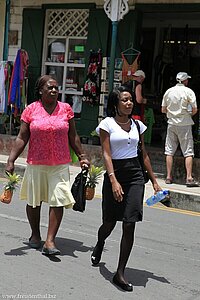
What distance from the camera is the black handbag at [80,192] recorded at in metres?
5.16

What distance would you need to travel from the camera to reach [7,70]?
38.8 ft

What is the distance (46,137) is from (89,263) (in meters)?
1.31

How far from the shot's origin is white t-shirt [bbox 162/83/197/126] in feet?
29.2

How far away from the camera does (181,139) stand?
912 cm

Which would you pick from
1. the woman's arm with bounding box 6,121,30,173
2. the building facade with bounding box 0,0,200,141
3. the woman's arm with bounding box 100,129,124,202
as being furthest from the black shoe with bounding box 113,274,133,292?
the building facade with bounding box 0,0,200,141

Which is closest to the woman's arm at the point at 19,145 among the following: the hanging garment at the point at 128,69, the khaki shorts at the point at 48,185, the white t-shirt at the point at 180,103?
the khaki shorts at the point at 48,185

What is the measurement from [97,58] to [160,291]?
767 cm

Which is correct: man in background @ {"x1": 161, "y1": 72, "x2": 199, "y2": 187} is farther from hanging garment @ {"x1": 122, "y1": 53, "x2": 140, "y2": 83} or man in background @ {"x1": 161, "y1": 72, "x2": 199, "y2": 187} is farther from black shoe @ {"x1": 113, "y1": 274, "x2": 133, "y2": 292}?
black shoe @ {"x1": 113, "y1": 274, "x2": 133, "y2": 292}

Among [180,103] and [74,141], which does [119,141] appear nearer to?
[74,141]

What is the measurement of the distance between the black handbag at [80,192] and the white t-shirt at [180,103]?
411 cm

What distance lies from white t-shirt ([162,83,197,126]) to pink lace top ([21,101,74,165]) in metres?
4.10

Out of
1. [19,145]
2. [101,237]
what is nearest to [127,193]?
[101,237]

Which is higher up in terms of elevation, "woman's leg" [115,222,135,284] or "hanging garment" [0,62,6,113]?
"hanging garment" [0,62,6,113]

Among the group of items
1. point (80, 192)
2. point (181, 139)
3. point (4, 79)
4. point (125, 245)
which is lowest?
point (125, 245)
